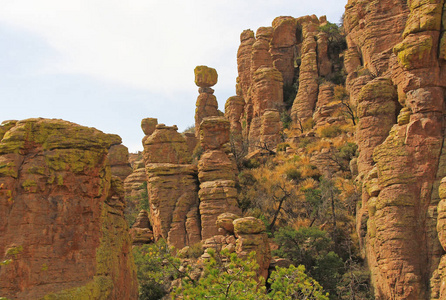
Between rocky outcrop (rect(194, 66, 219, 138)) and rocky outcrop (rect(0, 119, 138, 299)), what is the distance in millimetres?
34234

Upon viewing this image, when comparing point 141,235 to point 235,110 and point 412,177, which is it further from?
point 235,110

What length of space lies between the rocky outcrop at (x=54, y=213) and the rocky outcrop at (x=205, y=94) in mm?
34234

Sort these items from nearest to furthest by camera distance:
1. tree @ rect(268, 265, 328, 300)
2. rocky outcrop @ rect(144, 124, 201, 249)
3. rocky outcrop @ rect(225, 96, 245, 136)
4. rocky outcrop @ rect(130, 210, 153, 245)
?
tree @ rect(268, 265, 328, 300) < rocky outcrop @ rect(144, 124, 201, 249) < rocky outcrop @ rect(130, 210, 153, 245) < rocky outcrop @ rect(225, 96, 245, 136)

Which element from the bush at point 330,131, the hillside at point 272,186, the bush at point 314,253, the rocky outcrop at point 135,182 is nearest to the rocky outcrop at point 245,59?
the hillside at point 272,186

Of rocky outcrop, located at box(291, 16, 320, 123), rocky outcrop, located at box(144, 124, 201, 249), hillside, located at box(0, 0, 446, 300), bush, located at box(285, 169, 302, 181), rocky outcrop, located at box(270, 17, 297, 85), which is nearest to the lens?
hillside, located at box(0, 0, 446, 300)

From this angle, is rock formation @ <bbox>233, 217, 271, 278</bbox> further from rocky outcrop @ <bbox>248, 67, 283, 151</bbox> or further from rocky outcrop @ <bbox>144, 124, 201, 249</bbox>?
rocky outcrop @ <bbox>248, 67, 283, 151</bbox>

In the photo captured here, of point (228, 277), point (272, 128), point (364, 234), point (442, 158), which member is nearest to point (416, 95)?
point (442, 158)

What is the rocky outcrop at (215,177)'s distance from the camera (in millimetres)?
25944

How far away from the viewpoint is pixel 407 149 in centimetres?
1988

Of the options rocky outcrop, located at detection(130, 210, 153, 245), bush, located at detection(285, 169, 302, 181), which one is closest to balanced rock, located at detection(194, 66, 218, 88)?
bush, located at detection(285, 169, 302, 181)

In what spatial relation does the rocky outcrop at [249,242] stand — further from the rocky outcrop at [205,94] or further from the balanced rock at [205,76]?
the balanced rock at [205,76]

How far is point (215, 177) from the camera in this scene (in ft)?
90.0

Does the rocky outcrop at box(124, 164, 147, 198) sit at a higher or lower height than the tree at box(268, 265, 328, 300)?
higher

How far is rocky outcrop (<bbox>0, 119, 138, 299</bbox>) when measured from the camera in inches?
417
